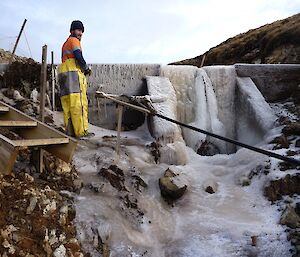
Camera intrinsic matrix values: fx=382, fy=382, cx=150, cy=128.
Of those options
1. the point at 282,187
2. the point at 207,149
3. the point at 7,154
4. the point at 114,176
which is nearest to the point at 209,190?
the point at 282,187

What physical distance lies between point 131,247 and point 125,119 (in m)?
4.46

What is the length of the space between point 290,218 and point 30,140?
12.1 ft

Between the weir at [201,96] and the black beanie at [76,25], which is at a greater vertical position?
the black beanie at [76,25]

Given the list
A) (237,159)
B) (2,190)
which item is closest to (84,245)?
(2,190)

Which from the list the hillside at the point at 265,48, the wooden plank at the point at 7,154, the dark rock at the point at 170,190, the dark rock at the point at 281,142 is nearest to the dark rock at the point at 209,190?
the dark rock at the point at 170,190

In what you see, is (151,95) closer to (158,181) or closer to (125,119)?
(125,119)

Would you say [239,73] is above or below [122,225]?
above

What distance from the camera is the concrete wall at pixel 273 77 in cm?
975

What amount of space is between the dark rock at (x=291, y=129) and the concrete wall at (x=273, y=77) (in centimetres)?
218

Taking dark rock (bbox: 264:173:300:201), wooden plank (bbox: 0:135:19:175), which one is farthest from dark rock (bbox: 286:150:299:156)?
wooden plank (bbox: 0:135:19:175)

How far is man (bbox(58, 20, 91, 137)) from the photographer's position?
18.5 feet

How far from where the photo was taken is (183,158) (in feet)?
24.3

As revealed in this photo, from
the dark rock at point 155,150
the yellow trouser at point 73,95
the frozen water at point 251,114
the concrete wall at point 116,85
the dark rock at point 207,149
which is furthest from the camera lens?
the concrete wall at point 116,85

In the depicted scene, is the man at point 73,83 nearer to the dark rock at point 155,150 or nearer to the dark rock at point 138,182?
the dark rock at point 138,182
